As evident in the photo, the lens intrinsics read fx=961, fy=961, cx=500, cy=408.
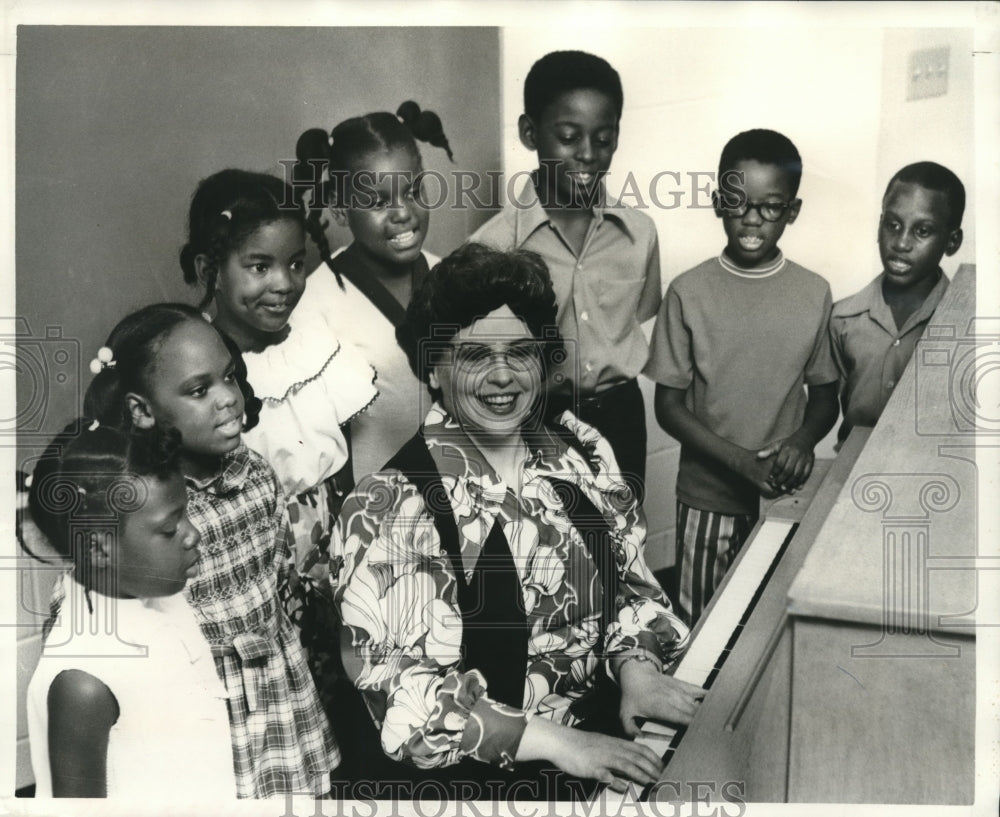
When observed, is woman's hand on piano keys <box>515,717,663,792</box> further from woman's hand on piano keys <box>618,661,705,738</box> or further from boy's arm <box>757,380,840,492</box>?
boy's arm <box>757,380,840,492</box>

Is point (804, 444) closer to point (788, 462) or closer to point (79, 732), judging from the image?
point (788, 462)

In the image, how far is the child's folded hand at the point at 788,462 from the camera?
7.62 ft

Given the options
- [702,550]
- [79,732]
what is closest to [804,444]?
[702,550]

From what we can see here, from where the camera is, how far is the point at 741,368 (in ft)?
7.57

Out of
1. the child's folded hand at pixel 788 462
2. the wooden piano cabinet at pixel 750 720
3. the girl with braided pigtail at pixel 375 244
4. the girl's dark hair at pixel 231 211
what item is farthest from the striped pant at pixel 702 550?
the girl's dark hair at pixel 231 211

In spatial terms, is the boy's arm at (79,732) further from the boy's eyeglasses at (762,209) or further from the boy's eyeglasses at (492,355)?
the boy's eyeglasses at (762,209)

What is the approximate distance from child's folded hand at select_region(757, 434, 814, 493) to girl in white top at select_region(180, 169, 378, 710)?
38.3 inches

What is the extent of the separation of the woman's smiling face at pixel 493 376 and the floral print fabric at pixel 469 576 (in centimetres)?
5

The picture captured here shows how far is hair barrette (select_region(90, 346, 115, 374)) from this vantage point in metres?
2.30

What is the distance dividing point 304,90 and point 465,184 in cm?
44

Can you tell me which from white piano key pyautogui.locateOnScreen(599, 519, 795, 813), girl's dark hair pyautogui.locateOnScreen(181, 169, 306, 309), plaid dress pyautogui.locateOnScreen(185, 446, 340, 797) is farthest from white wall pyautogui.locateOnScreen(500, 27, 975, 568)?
plaid dress pyautogui.locateOnScreen(185, 446, 340, 797)

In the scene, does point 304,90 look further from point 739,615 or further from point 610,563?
point 739,615

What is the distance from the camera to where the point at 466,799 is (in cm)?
227

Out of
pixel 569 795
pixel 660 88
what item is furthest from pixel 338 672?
pixel 660 88
